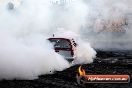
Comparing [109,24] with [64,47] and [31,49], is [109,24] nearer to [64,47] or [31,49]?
[64,47]

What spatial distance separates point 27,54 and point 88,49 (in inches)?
439

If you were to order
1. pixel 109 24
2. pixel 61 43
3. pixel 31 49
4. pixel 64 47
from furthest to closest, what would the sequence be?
pixel 109 24, pixel 61 43, pixel 64 47, pixel 31 49

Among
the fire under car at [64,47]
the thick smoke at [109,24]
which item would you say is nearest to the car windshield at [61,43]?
the fire under car at [64,47]

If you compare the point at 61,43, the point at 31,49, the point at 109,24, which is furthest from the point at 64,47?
the point at 109,24

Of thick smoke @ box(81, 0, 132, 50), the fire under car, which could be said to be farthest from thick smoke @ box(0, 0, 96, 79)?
thick smoke @ box(81, 0, 132, 50)

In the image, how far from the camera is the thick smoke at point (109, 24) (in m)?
33.9

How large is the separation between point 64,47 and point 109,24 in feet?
87.8

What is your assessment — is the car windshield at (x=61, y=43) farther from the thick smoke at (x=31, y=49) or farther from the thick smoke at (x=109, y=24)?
the thick smoke at (x=109, y=24)

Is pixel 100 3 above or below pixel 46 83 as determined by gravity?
above

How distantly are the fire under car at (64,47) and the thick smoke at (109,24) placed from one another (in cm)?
1038

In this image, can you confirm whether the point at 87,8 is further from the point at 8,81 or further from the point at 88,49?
the point at 8,81

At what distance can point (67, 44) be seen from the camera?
22234 millimetres

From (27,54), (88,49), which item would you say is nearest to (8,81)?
(27,54)

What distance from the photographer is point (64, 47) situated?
21938 mm
